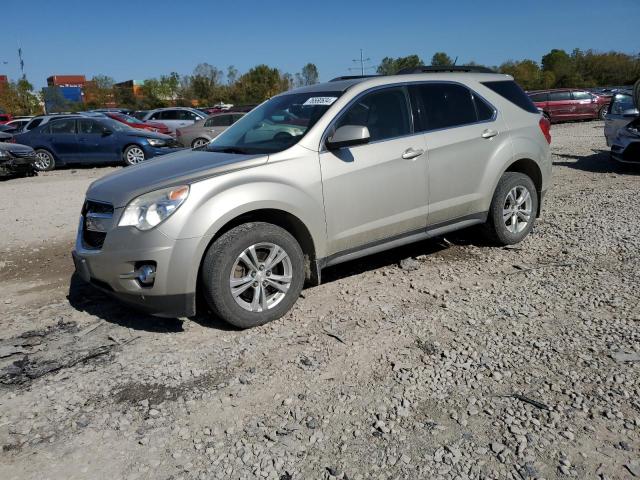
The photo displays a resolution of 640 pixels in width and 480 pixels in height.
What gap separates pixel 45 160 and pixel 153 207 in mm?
13553

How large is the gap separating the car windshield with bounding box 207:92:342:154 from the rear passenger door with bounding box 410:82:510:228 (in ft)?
3.06

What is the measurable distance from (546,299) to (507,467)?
2152mm

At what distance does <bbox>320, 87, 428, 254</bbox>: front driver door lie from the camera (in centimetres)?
431

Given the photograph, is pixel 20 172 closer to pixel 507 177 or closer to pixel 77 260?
pixel 77 260

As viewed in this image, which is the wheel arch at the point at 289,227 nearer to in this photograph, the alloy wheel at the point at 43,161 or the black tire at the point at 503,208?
the black tire at the point at 503,208

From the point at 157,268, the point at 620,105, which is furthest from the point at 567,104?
the point at 157,268

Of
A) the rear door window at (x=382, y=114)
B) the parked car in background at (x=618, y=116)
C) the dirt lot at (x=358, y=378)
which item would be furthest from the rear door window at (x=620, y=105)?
the rear door window at (x=382, y=114)

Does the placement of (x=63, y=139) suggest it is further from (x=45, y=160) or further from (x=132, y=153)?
(x=132, y=153)

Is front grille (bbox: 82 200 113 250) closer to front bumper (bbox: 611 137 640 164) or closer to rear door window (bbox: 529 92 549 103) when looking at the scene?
front bumper (bbox: 611 137 640 164)

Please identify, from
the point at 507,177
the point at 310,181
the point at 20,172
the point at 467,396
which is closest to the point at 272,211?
the point at 310,181

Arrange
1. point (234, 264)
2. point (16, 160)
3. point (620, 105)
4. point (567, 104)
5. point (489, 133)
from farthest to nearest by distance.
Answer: point (567, 104)
point (16, 160)
point (620, 105)
point (489, 133)
point (234, 264)

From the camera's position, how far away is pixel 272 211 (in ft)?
13.5

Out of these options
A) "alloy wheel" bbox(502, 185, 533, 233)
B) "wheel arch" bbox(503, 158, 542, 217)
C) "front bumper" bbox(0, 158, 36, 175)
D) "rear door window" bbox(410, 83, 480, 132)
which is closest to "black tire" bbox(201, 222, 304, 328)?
"rear door window" bbox(410, 83, 480, 132)

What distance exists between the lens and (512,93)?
5.63 metres
